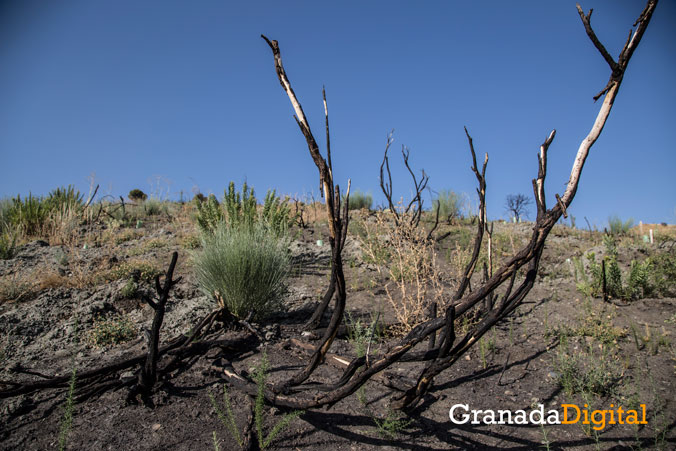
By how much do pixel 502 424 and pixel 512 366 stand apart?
92cm

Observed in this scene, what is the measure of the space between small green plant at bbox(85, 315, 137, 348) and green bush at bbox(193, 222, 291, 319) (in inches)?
32.9

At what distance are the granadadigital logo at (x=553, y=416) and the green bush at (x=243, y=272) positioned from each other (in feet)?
7.35

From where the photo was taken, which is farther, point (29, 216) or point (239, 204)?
point (29, 216)

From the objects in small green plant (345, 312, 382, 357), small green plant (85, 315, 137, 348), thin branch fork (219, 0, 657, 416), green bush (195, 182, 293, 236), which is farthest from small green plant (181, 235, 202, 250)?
thin branch fork (219, 0, 657, 416)

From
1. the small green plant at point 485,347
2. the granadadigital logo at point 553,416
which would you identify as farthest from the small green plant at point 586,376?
the small green plant at point 485,347

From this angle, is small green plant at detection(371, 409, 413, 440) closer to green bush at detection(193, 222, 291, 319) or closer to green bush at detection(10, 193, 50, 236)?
green bush at detection(193, 222, 291, 319)

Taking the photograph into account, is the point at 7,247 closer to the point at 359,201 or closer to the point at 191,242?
the point at 191,242

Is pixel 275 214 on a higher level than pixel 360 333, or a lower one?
higher

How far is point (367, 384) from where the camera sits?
3.03 meters

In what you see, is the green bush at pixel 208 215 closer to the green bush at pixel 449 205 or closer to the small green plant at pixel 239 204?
the small green plant at pixel 239 204

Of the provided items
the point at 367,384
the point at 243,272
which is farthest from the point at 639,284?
the point at 243,272

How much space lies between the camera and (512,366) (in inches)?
133

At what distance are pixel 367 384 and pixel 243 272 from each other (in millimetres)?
1862

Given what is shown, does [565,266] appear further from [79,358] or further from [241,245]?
[79,358]
